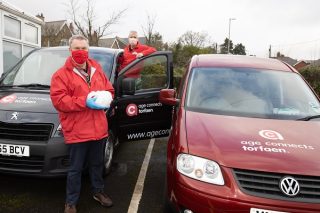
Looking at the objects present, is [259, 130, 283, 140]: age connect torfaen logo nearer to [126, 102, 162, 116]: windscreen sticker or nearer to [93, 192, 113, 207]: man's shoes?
[93, 192, 113, 207]: man's shoes

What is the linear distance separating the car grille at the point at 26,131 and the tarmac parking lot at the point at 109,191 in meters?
0.54

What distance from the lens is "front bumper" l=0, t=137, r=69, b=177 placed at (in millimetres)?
4117

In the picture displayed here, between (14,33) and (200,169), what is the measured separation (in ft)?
32.0

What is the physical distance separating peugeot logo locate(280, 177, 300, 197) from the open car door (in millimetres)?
2831

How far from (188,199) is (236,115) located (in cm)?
120

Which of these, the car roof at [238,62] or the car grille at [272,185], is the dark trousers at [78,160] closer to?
the car roof at [238,62]

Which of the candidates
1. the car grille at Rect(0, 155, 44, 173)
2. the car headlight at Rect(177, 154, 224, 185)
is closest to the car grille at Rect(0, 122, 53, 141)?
the car grille at Rect(0, 155, 44, 173)

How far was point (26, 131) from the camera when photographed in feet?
13.9

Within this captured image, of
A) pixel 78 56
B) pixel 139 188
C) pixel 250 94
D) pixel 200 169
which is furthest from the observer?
pixel 139 188

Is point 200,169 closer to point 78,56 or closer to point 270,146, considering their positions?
point 270,146

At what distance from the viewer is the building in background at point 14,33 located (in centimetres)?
1038

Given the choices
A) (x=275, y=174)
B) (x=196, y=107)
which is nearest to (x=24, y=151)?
(x=196, y=107)

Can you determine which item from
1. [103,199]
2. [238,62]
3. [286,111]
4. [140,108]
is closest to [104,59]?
[140,108]

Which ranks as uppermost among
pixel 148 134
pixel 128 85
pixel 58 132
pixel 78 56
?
pixel 78 56
